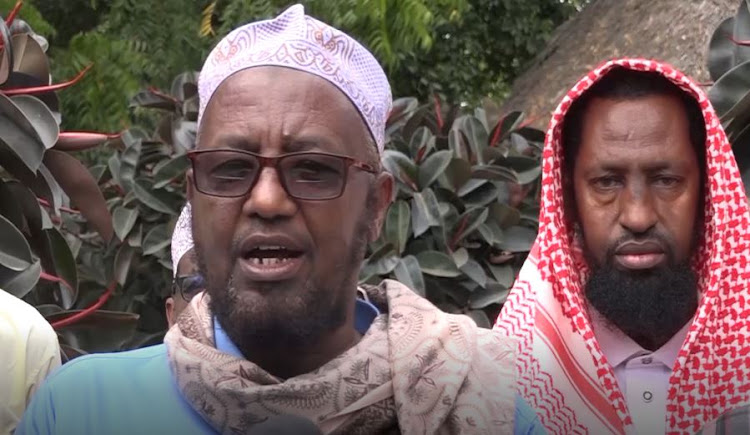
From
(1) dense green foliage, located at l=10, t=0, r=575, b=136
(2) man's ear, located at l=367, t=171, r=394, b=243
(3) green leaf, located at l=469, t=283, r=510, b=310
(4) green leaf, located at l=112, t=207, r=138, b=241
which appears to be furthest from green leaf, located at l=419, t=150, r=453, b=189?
(2) man's ear, located at l=367, t=171, r=394, b=243

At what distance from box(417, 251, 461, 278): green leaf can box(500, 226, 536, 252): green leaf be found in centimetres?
28

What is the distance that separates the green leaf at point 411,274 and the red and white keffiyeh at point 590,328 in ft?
4.00

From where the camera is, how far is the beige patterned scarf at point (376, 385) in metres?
2.12

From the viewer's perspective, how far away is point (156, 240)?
524cm

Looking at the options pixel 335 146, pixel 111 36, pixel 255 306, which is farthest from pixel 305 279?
pixel 111 36

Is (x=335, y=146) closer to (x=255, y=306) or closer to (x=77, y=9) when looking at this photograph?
(x=255, y=306)

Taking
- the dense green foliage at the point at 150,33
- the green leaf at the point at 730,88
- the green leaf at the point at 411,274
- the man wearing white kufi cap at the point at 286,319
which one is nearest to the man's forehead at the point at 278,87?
the man wearing white kufi cap at the point at 286,319

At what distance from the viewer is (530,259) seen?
135 inches

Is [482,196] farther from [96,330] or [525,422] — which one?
[525,422]

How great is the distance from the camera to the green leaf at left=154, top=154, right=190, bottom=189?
5293 mm

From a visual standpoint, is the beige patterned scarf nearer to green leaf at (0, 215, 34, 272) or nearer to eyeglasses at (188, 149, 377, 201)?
eyeglasses at (188, 149, 377, 201)

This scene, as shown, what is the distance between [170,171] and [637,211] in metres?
2.59

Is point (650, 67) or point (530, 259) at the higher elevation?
point (650, 67)

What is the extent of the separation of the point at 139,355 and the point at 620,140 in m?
1.46
